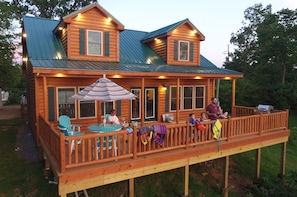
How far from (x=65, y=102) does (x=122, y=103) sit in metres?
2.54

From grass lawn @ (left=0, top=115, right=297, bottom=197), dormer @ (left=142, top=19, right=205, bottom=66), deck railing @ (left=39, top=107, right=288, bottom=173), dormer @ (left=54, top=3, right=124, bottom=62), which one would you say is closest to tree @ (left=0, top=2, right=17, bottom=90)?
grass lawn @ (left=0, top=115, right=297, bottom=197)

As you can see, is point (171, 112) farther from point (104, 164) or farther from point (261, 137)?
point (104, 164)

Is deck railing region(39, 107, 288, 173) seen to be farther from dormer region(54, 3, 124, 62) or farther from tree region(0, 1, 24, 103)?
tree region(0, 1, 24, 103)

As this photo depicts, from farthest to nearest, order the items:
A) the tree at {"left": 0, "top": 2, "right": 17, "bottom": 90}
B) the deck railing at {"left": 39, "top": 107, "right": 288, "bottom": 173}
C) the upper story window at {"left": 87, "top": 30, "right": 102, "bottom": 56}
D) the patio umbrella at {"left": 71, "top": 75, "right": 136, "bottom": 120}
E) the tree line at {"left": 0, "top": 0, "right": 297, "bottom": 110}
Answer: the tree line at {"left": 0, "top": 0, "right": 297, "bottom": 110}
the tree at {"left": 0, "top": 2, "right": 17, "bottom": 90}
the upper story window at {"left": 87, "top": 30, "right": 102, "bottom": 56}
the patio umbrella at {"left": 71, "top": 75, "right": 136, "bottom": 120}
the deck railing at {"left": 39, "top": 107, "right": 288, "bottom": 173}

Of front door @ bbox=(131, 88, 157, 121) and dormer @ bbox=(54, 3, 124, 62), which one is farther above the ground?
dormer @ bbox=(54, 3, 124, 62)

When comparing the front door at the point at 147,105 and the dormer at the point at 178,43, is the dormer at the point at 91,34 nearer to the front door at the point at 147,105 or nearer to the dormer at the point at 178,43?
the front door at the point at 147,105

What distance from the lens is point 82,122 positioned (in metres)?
9.16

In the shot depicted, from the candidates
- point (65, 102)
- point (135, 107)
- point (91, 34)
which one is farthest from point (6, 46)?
point (135, 107)

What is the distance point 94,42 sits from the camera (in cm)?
975

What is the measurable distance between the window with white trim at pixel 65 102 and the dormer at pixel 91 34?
149 cm

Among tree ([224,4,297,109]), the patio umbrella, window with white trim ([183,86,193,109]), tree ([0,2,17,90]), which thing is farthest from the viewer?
tree ([224,4,297,109])

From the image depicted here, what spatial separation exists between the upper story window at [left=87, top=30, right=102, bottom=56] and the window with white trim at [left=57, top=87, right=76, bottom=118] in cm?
201

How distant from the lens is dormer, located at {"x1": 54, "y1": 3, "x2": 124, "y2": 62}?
9.23 m

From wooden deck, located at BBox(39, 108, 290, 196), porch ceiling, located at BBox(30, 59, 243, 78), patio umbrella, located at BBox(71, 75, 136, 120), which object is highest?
porch ceiling, located at BBox(30, 59, 243, 78)
